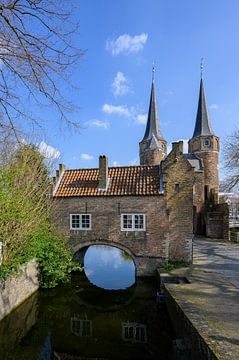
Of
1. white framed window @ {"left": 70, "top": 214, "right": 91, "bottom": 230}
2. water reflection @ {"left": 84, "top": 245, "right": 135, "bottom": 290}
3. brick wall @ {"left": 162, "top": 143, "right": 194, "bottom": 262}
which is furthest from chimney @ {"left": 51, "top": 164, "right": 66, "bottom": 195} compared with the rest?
brick wall @ {"left": 162, "top": 143, "right": 194, "bottom": 262}

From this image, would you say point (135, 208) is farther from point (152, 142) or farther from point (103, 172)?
point (152, 142)

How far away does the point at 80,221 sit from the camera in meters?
16.1

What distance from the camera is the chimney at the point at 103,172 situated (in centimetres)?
1611

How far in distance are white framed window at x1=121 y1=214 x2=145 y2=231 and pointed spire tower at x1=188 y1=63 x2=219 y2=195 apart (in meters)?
23.0

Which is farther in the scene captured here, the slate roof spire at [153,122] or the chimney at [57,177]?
the slate roof spire at [153,122]

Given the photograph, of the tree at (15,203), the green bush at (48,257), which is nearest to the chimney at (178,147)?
the tree at (15,203)

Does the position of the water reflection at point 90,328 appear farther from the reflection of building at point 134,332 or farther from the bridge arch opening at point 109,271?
the bridge arch opening at point 109,271

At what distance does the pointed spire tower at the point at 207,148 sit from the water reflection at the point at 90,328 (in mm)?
25837

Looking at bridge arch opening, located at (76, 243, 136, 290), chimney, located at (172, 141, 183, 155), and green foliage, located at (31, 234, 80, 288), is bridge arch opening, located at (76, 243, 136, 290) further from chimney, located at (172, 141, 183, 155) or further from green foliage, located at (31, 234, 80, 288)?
chimney, located at (172, 141, 183, 155)

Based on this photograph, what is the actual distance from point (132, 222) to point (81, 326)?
687cm

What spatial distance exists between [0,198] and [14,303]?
14.7 ft

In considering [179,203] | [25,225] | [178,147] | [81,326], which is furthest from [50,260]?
[178,147]

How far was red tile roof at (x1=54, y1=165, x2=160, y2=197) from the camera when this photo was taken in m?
15.6

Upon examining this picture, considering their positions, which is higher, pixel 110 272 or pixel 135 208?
pixel 135 208
